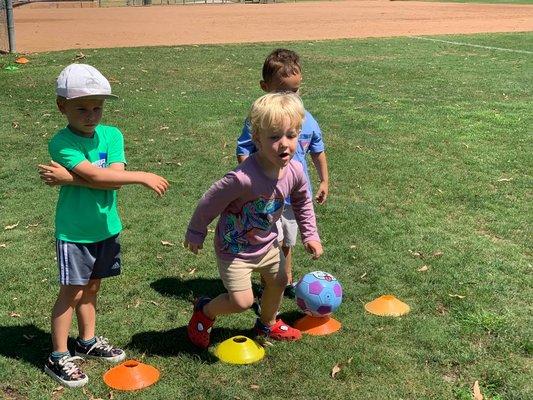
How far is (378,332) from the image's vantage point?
4566mm

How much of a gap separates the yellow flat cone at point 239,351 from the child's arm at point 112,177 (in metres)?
1.14

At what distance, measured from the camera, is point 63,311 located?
3963 mm

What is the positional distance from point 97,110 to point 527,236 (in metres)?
Result: 4.18

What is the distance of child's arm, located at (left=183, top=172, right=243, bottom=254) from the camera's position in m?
3.85

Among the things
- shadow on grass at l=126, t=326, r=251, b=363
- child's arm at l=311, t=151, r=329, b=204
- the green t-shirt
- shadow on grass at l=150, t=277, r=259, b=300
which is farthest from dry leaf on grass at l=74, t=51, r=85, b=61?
the green t-shirt

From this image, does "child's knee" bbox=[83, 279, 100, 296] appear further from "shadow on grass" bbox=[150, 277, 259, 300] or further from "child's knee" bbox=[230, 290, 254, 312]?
"shadow on grass" bbox=[150, 277, 259, 300]

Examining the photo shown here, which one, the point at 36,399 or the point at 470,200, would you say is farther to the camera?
the point at 470,200

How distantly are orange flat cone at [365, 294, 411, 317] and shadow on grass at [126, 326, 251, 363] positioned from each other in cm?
91

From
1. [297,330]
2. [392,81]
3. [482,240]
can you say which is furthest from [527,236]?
[392,81]

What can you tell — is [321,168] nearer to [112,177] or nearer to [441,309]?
[441,309]

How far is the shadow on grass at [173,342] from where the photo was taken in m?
4.35

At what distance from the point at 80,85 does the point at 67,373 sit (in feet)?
5.31

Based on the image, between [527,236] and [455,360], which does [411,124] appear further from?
[455,360]

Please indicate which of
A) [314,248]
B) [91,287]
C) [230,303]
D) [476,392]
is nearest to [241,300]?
[230,303]
